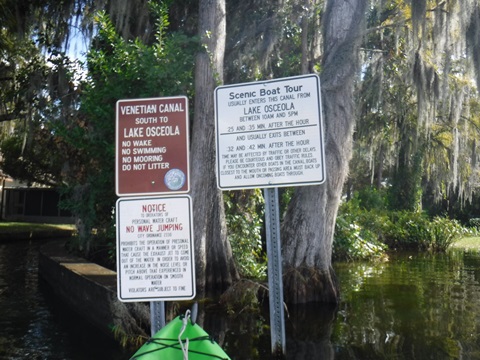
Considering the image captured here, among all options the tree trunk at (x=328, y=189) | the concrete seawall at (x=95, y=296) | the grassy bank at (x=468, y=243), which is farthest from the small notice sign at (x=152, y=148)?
the grassy bank at (x=468, y=243)

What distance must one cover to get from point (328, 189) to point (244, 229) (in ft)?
8.86

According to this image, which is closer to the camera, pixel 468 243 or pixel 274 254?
pixel 274 254

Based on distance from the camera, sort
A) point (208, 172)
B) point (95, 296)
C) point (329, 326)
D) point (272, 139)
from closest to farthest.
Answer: point (272, 139), point (95, 296), point (329, 326), point (208, 172)

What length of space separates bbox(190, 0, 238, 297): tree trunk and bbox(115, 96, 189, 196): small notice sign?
6.14m

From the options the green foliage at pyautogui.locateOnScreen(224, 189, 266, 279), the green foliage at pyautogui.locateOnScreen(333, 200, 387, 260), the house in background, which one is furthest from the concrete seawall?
the house in background

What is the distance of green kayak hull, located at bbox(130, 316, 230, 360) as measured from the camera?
307cm

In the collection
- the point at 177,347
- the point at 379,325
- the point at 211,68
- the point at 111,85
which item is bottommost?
the point at 379,325

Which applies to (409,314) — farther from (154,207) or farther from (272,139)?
(154,207)

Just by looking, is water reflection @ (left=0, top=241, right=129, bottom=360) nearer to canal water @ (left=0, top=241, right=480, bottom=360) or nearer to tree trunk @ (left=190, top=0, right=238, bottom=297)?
canal water @ (left=0, top=241, right=480, bottom=360)

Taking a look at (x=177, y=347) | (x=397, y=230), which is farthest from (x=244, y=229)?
(x=397, y=230)

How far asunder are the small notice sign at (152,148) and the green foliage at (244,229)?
800 centimetres

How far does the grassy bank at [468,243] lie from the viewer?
23.2 m

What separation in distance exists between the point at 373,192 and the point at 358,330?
57.0ft

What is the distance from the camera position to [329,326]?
7.92 metres
